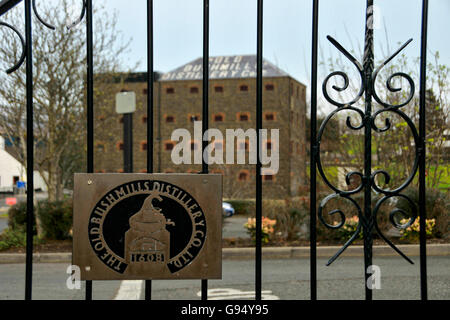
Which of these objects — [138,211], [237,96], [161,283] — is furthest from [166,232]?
[237,96]

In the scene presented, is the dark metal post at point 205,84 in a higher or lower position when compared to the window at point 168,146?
lower

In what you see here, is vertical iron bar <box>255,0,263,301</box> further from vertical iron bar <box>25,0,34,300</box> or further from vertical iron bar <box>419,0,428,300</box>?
vertical iron bar <box>25,0,34,300</box>

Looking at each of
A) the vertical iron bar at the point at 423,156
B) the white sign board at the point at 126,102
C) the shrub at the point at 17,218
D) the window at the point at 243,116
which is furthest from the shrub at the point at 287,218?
the window at the point at 243,116

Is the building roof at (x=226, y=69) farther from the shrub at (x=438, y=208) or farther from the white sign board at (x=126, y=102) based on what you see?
the shrub at (x=438, y=208)

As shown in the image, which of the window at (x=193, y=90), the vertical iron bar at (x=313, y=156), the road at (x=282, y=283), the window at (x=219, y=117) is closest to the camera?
the vertical iron bar at (x=313, y=156)

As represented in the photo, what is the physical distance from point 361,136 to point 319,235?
2991 millimetres

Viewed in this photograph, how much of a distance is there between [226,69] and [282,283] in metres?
34.0

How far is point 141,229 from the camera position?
7.27 feet

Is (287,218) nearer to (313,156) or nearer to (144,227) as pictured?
(313,156)

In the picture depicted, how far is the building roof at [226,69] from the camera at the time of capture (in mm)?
39719

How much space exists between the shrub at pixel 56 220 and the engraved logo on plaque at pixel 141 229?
382 inches

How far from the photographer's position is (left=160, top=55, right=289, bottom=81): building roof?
39.7 metres
